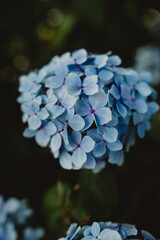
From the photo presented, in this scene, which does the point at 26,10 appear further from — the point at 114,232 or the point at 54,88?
the point at 114,232

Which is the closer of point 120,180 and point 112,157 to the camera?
point 112,157

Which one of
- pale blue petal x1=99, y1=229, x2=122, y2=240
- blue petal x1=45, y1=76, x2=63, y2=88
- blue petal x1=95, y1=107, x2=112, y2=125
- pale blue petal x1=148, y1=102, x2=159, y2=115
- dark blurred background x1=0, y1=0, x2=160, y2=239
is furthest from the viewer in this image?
dark blurred background x1=0, y1=0, x2=160, y2=239

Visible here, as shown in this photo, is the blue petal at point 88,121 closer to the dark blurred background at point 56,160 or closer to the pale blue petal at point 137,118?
the pale blue petal at point 137,118

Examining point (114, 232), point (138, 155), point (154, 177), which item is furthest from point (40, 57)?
point (114, 232)

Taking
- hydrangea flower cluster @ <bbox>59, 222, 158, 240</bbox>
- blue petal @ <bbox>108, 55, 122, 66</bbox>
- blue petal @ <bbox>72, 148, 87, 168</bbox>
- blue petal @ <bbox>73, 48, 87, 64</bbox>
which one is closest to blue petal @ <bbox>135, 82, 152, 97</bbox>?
blue petal @ <bbox>108, 55, 122, 66</bbox>

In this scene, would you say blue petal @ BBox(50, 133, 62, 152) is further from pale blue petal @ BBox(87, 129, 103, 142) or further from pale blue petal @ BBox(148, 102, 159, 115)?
pale blue petal @ BBox(148, 102, 159, 115)

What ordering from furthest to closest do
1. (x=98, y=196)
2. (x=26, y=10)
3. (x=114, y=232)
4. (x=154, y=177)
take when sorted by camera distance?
(x=26, y=10) → (x=154, y=177) → (x=98, y=196) → (x=114, y=232)

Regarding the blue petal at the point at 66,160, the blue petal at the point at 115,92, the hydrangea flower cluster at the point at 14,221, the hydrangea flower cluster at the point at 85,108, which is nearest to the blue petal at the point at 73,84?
the hydrangea flower cluster at the point at 85,108
